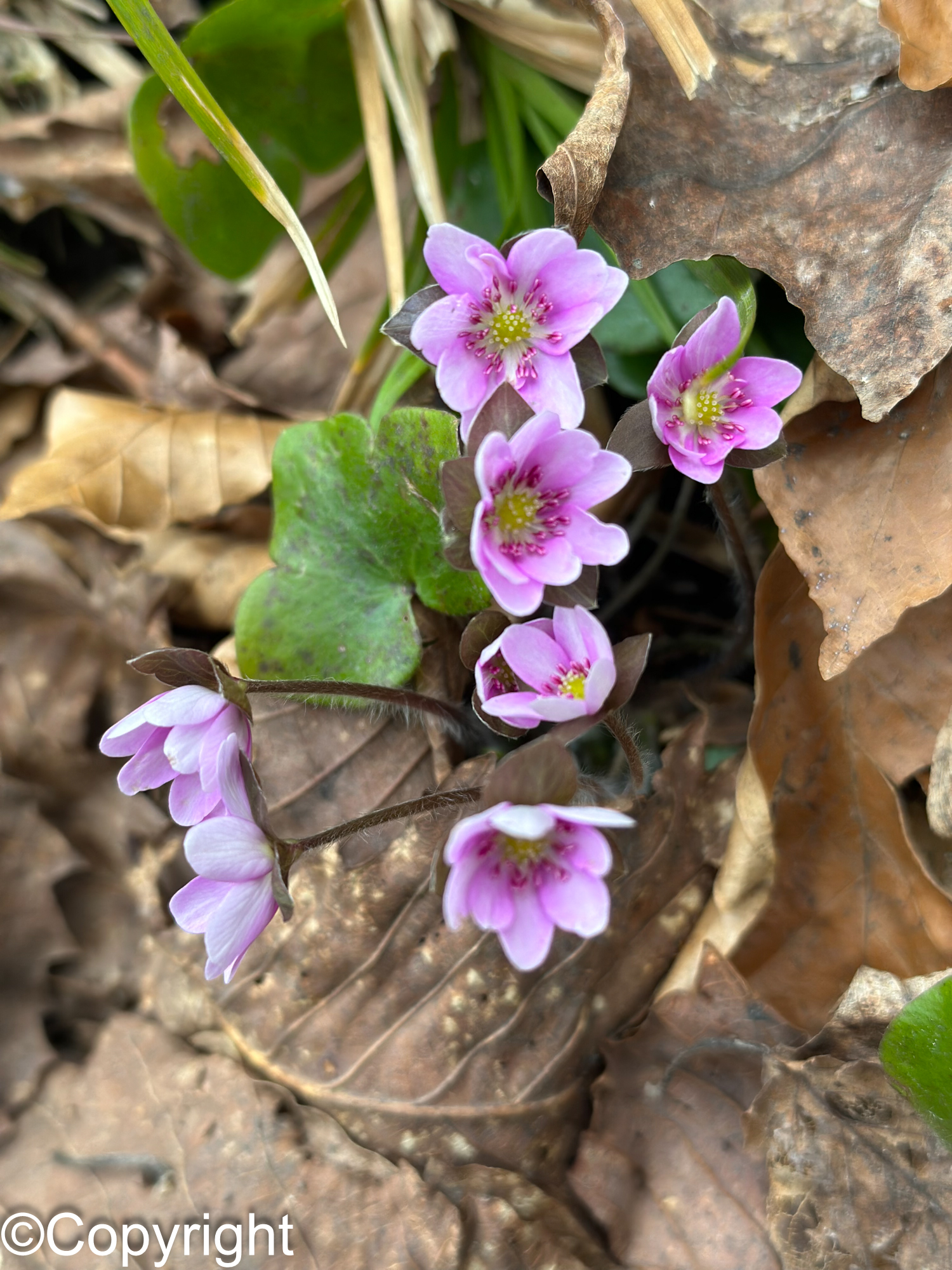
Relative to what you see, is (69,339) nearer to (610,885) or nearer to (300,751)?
(300,751)

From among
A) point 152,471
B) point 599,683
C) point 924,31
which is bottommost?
point 152,471

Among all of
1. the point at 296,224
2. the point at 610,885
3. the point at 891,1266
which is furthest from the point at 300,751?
the point at 891,1266

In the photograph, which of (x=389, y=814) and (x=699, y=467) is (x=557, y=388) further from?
(x=389, y=814)

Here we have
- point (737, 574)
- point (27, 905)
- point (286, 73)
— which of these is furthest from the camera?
point (27, 905)

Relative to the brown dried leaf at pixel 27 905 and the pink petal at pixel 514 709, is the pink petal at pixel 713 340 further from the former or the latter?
the brown dried leaf at pixel 27 905

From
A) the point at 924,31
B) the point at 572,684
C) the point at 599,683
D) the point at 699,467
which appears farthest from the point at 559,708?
the point at 924,31

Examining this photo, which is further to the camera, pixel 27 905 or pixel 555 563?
pixel 27 905
